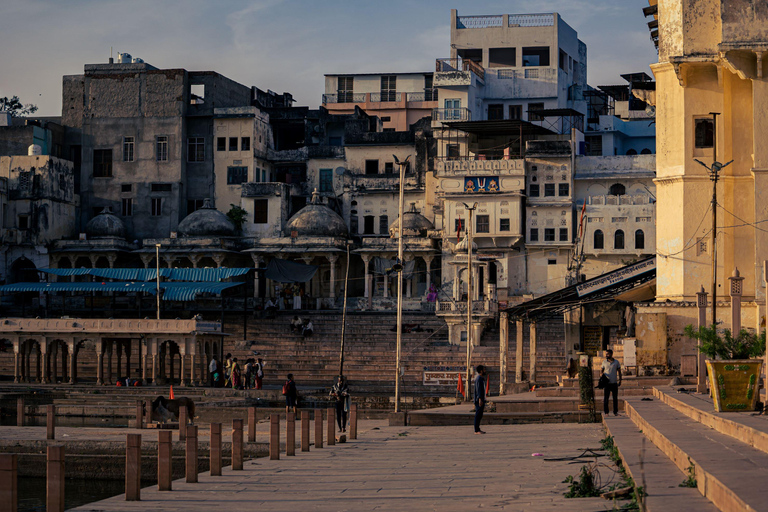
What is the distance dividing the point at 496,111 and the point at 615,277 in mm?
29874

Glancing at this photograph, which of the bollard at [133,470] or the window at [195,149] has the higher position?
the window at [195,149]

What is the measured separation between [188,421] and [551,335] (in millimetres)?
23796

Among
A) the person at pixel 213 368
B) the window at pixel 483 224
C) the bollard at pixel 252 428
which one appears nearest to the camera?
the bollard at pixel 252 428

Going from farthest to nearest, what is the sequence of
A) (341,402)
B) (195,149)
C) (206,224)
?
(195,149) → (206,224) → (341,402)

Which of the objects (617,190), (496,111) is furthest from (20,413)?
(496,111)

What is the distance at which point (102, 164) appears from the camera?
64500 mm

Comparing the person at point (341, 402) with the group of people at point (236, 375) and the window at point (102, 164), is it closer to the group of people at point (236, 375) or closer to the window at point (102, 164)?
the group of people at point (236, 375)

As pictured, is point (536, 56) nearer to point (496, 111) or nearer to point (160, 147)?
point (496, 111)

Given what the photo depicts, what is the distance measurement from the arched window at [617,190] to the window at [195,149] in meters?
24.1

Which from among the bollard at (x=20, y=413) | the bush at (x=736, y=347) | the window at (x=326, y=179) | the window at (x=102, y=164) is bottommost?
the bollard at (x=20, y=413)

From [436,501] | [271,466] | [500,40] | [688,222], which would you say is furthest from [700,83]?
[500,40]

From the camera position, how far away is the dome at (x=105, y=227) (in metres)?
60.7

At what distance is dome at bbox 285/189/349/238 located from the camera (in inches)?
2271

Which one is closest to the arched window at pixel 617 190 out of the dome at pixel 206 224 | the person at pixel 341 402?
the dome at pixel 206 224
